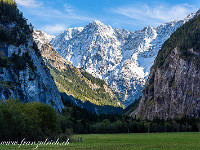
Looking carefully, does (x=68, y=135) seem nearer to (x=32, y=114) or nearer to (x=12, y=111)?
(x=32, y=114)

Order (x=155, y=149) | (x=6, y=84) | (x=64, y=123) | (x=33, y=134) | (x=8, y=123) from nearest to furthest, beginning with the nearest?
(x=155, y=149)
(x=8, y=123)
(x=33, y=134)
(x=6, y=84)
(x=64, y=123)

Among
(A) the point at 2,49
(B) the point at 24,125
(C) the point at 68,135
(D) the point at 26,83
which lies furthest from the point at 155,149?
(A) the point at 2,49

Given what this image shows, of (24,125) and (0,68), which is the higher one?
(0,68)

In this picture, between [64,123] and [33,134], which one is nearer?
[33,134]

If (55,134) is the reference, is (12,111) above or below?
above

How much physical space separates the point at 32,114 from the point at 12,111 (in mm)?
15976

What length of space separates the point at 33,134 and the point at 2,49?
367 ft

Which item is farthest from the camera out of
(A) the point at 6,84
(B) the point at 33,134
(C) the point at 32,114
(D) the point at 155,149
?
(A) the point at 6,84

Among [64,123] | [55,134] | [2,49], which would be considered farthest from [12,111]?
[2,49]

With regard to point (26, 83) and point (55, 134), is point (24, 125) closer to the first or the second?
point (55, 134)

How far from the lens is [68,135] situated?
11450 centimetres

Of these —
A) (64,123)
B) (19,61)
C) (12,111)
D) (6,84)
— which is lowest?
(64,123)

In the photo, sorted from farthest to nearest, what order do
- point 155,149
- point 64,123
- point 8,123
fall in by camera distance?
point 64,123
point 8,123
point 155,149

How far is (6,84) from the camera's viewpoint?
545 feet
